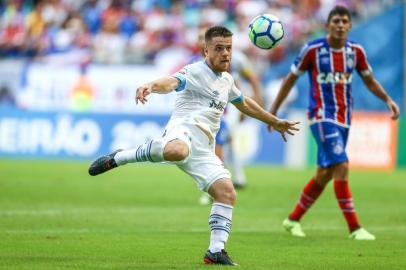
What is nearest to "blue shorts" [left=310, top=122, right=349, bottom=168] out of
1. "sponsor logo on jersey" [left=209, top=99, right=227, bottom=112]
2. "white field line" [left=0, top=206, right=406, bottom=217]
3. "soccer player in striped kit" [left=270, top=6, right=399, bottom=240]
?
"soccer player in striped kit" [left=270, top=6, right=399, bottom=240]

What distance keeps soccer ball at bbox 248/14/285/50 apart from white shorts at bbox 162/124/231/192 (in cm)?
143

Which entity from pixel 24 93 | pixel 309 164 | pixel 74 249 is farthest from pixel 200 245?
pixel 24 93

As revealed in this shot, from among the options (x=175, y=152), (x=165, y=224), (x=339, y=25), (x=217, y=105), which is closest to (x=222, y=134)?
(x=165, y=224)

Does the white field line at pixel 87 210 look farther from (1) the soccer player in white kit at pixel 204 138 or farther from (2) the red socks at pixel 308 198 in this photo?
(1) the soccer player in white kit at pixel 204 138

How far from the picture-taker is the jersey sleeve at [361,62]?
11.8 m

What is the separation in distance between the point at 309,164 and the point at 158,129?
13.0 ft

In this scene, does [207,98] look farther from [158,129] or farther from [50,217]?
[158,129]

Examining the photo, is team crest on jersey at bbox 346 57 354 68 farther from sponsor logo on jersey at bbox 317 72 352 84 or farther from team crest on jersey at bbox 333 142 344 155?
team crest on jersey at bbox 333 142 344 155

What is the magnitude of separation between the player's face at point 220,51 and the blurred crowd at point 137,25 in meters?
19.1

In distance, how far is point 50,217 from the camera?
12789 millimetres

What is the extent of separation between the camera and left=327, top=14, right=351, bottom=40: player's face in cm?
1145

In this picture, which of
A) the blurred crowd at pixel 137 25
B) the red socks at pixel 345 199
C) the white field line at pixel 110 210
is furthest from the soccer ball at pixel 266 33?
the blurred crowd at pixel 137 25

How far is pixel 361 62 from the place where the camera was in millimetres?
11805

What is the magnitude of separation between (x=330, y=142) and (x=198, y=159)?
2.93 metres
